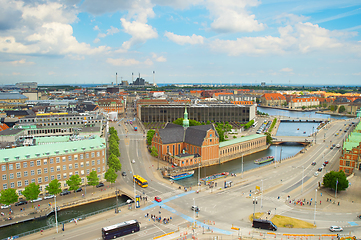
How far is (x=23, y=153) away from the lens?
6025 centimetres

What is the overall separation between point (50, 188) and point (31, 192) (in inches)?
141

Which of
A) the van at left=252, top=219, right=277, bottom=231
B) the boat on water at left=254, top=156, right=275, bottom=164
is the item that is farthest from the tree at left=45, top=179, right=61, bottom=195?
the boat on water at left=254, top=156, right=275, bottom=164

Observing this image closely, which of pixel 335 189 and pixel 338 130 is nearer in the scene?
pixel 335 189

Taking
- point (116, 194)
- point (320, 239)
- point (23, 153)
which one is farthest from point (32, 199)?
point (320, 239)

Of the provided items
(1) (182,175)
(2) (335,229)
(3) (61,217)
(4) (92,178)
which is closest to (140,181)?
(4) (92,178)

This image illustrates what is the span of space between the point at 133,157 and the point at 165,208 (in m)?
40.6

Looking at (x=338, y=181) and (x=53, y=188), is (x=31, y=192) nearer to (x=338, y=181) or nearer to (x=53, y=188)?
(x=53, y=188)

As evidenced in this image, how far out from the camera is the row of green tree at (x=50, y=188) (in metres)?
52.7

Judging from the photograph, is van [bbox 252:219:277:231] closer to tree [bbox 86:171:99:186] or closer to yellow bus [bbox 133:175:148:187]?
yellow bus [bbox 133:175:148:187]

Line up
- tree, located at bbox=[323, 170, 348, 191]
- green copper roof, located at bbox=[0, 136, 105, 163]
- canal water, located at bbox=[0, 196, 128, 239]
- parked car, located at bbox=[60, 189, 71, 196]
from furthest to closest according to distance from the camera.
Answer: parked car, located at bbox=[60, 189, 71, 196], tree, located at bbox=[323, 170, 348, 191], green copper roof, located at bbox=[0, 136, 105, 163], canal water, located at bbox=[0, 196, 128, 239]

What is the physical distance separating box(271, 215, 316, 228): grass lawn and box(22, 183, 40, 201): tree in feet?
151

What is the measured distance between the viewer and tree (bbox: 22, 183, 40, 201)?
54844 mm

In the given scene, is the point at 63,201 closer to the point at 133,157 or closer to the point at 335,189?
the point at 133,157

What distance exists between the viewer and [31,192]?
181 feet
